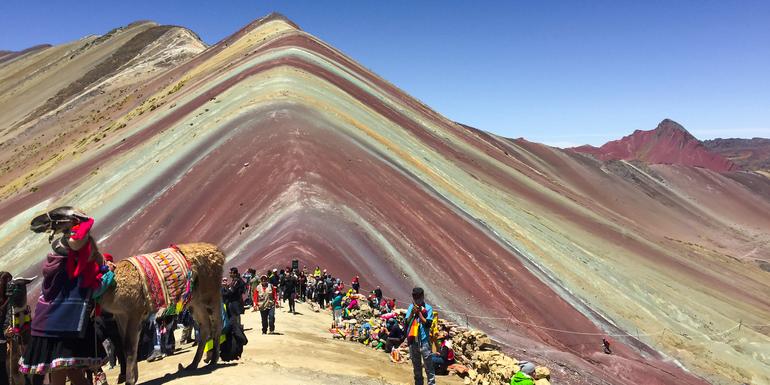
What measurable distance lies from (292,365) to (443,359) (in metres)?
4.67

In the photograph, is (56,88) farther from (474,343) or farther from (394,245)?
(474,343)

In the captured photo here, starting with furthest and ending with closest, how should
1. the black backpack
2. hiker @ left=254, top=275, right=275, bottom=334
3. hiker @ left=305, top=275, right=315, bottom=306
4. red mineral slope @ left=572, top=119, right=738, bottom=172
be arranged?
red mineral slope @ left=572, top=119, right=738, bottom=172 < hiker @ left=305, top=275, right=315, bottom=306 < hiker @ left=254, top=275, right=275, bottom=334 < the black backpack

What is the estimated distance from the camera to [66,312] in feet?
21.2

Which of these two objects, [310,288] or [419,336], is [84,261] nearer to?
[419,336]

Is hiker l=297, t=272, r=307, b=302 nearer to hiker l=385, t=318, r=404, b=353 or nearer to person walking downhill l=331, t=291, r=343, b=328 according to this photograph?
person walking downhill l=331, t=291, r=343, b=328

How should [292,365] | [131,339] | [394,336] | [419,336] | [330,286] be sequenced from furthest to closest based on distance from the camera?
1. [330,286]
2. [394,336]
3. [292,365]
4. [419,336]
5. [131,339]

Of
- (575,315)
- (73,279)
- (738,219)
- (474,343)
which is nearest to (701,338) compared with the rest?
(575,315)

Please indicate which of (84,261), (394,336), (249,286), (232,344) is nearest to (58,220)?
(84,261)

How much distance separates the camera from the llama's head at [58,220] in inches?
257

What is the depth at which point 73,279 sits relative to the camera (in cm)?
655

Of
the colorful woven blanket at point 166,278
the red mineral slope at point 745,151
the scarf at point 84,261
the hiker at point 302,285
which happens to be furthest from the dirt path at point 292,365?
the red mineral slope at point 745,151

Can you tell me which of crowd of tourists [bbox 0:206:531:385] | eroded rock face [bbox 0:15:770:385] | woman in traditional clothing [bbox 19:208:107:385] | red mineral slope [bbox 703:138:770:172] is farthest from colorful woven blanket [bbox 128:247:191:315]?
red mineral slope [bbox 703:138:770:172]

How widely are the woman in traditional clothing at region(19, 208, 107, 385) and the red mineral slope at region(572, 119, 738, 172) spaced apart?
15133 cm

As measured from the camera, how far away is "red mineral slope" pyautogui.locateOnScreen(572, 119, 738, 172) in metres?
150
